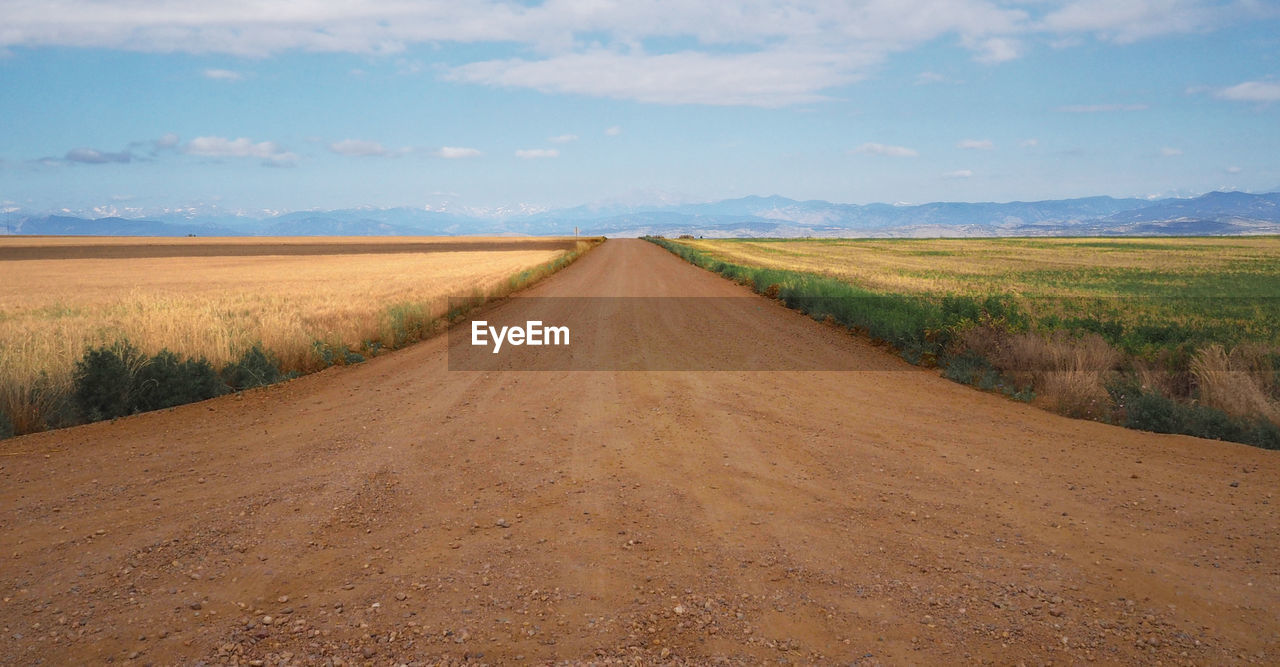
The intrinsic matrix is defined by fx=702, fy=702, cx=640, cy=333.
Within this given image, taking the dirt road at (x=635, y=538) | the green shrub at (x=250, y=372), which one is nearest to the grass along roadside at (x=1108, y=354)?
the dirt road at (x=635, y=538)

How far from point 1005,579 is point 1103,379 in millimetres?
6978

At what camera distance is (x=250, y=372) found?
10820 millimetres

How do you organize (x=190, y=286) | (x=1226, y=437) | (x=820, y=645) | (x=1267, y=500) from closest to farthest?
(x=820, y=645) → (x=1267, y=500) → (x=1226, y=437) → (x=190, y=286)

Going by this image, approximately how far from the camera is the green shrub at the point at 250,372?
10.8 metres

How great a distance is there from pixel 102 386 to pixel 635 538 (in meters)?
7.88

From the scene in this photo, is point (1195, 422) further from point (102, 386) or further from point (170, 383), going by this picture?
point (102, 386)

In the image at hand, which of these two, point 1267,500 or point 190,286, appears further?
point 190,286

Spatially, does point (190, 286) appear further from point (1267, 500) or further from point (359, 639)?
point (1267, 500)

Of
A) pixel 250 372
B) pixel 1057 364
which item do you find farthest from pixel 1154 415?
pixel 250 372

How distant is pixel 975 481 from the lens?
21.1ft

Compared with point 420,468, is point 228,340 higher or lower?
higher

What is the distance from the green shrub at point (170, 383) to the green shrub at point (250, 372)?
48cm

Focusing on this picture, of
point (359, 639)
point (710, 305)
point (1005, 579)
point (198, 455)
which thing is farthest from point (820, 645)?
point (710, 305)

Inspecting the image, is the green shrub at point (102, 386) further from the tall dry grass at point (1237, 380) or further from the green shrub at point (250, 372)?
the tall dry grass at point (1237, 380)
